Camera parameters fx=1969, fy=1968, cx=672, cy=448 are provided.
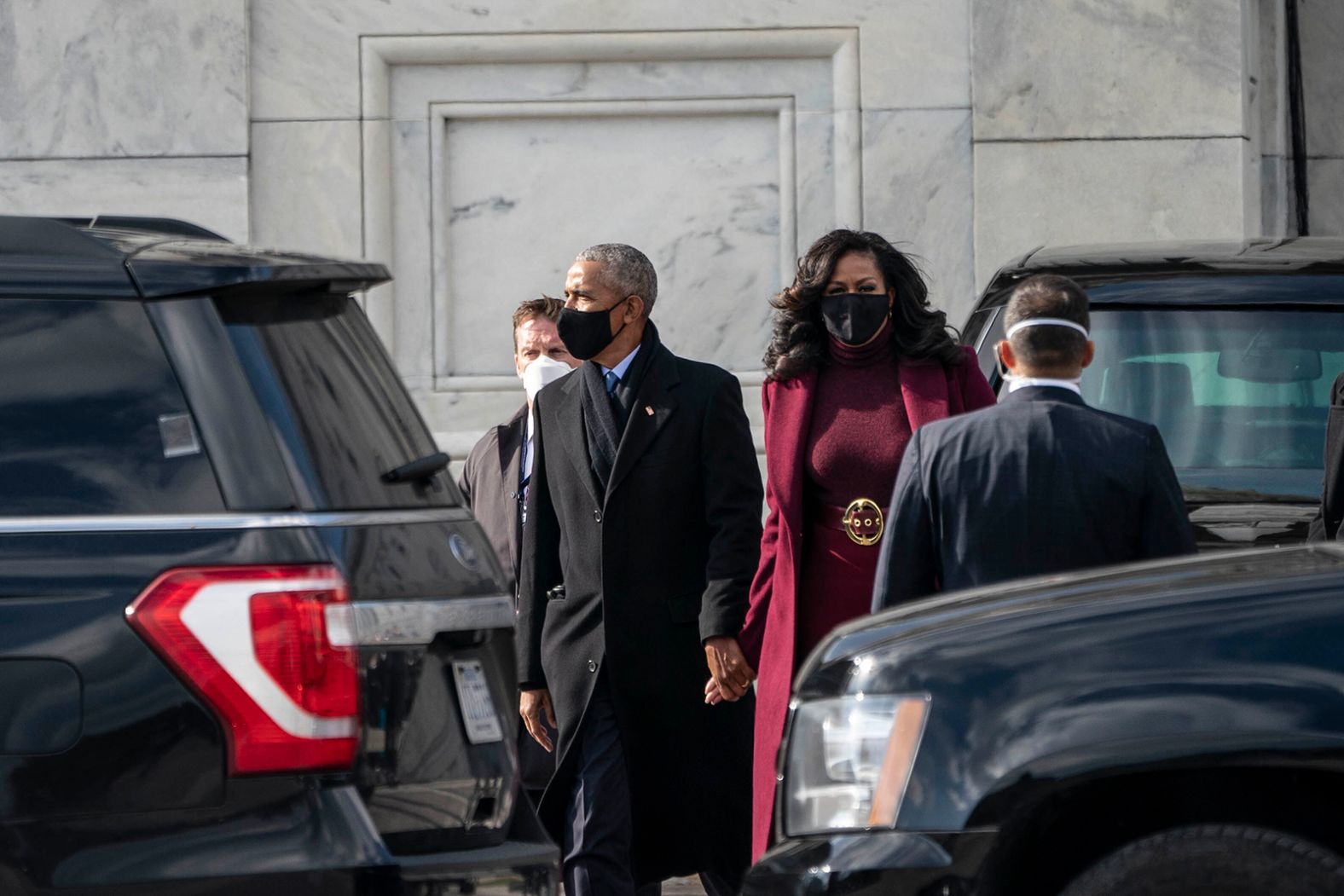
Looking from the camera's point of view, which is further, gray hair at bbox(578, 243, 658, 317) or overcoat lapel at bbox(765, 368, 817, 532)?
gray hair at bbox(578, 243, 658, 317)

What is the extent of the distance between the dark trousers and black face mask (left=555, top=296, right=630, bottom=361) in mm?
885

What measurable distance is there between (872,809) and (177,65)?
25.2ft

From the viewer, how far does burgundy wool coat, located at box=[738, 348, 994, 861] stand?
500cm

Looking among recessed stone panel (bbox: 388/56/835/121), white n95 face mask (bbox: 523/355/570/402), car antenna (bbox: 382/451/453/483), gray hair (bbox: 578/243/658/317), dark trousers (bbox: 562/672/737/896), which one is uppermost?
recessed stone panel (bbox: 388/56/835/121)

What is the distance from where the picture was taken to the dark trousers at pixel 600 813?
515cm

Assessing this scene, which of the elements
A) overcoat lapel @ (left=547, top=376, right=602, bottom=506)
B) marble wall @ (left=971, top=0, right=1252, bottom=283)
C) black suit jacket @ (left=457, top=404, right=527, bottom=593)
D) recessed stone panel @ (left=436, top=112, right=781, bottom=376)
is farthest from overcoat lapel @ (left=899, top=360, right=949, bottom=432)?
recessed stone panel @ (left=436, top=112, right=781, bottom=376)

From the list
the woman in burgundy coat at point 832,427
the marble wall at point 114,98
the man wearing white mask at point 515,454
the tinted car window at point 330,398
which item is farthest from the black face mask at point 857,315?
the marble wall at point 114,98

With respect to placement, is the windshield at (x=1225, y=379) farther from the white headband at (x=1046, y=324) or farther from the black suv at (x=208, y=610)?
the black suv at (x=208, y=610)

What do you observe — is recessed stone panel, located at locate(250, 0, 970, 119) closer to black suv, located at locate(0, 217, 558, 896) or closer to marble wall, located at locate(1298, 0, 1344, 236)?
marble wall, located at locate(1298, 0, 1344, 236)

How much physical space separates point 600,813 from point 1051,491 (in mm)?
1675

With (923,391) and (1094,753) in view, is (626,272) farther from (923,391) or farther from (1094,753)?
(1094,753)

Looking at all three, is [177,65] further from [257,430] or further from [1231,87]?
[257,430]

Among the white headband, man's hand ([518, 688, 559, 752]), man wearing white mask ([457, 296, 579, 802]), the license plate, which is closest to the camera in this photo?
the license plate

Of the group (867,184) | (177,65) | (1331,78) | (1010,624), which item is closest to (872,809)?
(1010,624)
